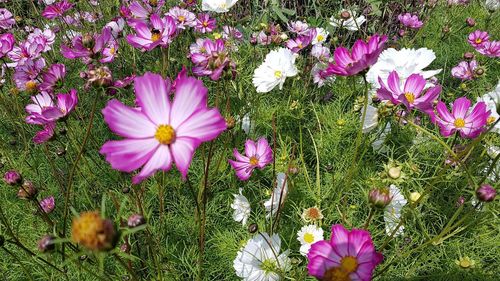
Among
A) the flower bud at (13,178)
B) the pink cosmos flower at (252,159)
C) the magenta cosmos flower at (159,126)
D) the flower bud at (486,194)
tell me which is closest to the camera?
the magenta cosmos flower at (159,126)

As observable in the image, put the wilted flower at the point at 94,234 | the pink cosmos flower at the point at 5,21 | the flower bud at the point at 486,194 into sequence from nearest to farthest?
the wilted flower at the point at 94,234 < the flower bud at the point at 486,194 < the pink cosmos flower at the point at 5,21

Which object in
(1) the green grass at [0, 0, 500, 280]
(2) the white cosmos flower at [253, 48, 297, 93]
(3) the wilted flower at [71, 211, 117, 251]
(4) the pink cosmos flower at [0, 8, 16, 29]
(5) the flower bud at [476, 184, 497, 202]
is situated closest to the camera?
(3) the wilted flower at [71, 211, 117, 251]

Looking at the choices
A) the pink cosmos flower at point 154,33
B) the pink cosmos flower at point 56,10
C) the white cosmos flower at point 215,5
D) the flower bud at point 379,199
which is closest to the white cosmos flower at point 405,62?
the flower bud at point 379,199

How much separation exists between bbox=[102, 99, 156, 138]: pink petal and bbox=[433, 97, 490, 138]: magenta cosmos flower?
2.13 feet

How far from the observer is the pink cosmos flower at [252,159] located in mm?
1091

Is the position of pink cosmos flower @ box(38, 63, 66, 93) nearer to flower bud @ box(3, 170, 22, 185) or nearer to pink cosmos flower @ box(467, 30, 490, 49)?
flower bud @ box(3, 170, 22, 185)

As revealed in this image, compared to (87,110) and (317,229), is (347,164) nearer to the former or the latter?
(317,229)

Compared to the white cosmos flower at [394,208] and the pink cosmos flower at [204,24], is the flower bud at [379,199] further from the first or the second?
the pink cosmos flower at [204,24]

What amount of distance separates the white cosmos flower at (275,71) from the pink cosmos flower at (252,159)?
239 millimetres

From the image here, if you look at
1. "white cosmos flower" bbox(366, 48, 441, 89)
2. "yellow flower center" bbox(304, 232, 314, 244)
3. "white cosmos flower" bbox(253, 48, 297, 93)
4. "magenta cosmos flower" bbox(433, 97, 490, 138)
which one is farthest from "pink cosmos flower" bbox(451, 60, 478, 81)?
"yellow flower center" bbox(304, 232, 314, 244)

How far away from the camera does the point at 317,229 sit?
0.94 m

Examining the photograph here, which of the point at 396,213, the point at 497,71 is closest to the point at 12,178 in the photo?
the point at 396,213

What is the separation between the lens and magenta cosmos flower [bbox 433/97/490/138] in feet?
2.80

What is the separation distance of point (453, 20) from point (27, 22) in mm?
2262
